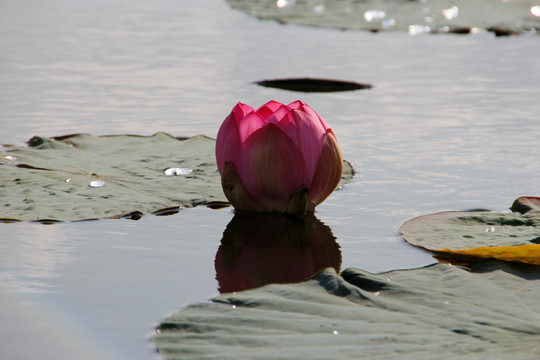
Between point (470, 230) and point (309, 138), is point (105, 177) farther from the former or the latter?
point (470, 230)

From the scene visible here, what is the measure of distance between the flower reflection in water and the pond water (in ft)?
0.09

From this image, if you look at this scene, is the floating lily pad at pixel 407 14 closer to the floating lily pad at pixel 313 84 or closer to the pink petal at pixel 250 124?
the floating lily pad at pixel 313 84

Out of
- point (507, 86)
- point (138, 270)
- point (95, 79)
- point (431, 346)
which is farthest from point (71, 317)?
point (507, 86)

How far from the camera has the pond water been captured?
132 cm

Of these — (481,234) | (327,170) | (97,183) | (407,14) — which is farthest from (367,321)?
(407,14)

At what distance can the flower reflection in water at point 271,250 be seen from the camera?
1431 millimetres

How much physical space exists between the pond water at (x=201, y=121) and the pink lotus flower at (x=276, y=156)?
3.6 inches

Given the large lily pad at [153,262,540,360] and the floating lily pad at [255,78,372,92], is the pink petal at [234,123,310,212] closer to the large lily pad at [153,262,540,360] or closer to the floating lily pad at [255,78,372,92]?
the large lily pad at [153,262,540,360]

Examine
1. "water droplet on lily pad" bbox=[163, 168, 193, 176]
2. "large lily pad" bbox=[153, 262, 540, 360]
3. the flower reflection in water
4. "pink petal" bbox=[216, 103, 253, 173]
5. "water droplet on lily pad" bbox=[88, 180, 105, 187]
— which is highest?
"pink petal" bbox=[216, 103, 253, 173]

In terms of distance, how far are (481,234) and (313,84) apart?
1.85 meters

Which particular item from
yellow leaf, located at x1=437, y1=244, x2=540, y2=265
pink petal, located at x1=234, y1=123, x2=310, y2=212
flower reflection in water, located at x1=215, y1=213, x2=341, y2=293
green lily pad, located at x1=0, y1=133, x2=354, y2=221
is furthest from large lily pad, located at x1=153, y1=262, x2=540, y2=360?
green lily pad, located at x1=0, y1=133, x2=354, y2=221

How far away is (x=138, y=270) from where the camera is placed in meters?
1.45

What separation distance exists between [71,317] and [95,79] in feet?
7.45

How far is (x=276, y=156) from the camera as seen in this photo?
168 centimetres
